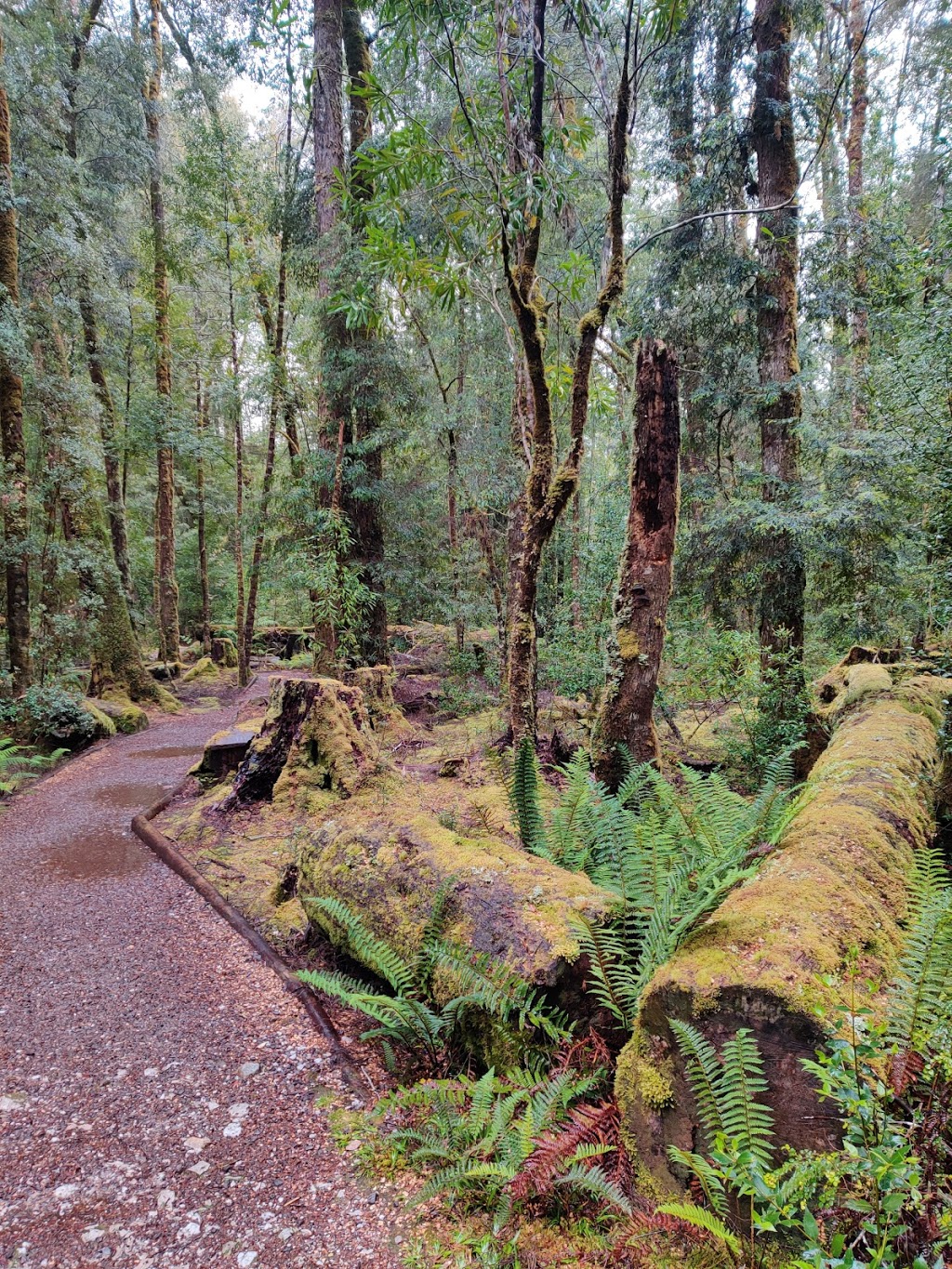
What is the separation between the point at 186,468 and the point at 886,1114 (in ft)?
75.9

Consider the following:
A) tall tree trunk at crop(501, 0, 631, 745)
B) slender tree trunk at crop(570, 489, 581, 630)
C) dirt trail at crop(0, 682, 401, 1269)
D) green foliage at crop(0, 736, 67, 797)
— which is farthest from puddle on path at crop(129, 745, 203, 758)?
slender tree trunk at crop(570, 489, 581, 630)

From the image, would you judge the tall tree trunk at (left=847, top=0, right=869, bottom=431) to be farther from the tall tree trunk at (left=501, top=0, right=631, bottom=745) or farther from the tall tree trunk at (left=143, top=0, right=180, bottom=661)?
the tall tree trunk at (left=143, top=0, right=180, bottom=661)

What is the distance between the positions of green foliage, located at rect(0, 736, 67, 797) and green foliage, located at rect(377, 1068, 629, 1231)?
822 centimetres

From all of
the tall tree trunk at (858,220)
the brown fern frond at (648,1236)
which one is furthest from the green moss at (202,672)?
the brown fern frond at (648,1236)

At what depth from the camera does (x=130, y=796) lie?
8.12m

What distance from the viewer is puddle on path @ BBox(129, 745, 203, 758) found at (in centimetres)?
1033

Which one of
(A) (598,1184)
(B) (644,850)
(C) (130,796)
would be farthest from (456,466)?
(A) (598,1184)

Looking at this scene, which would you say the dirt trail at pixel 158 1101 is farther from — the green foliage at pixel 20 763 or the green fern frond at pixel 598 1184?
the green foliage at pixel 20 763

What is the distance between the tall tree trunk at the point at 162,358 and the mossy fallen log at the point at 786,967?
17.3 meters

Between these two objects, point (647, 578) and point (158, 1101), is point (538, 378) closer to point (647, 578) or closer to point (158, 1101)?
point (647, 578)

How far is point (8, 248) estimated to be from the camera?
9523mm

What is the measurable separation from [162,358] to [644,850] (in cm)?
1901

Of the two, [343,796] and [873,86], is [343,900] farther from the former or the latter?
[873,86]

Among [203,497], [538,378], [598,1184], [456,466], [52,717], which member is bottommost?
[598,1184]
